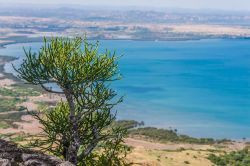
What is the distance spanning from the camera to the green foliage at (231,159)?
62812 mm

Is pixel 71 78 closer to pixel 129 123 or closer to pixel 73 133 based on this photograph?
pixel 73 133

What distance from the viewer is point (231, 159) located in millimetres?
66625

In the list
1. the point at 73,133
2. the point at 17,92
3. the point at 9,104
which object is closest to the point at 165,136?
the point at 9,104

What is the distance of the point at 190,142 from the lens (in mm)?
94562

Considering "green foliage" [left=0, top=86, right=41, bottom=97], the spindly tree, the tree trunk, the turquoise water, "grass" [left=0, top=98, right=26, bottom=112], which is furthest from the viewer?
"green foliage" [left=0, top=86, right=41, bottom=97]

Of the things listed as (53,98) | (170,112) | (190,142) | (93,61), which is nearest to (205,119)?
(170,112)

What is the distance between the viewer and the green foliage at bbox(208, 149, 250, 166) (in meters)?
62.8

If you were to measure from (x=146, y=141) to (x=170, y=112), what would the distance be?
48.6 metres

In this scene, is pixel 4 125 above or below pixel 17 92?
below

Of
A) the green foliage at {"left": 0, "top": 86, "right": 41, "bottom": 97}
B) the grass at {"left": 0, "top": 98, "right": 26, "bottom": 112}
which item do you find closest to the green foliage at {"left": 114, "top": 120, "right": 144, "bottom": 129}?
the grass at {"left": 0, "top": 98, "right": 26, "bottom": 112}

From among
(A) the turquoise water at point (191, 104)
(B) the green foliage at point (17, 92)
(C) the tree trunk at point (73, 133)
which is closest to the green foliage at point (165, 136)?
(A) the turquoise water at point (191, 104)

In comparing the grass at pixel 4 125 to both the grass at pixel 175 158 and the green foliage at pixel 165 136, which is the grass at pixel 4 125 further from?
the grass at pixel 175 158

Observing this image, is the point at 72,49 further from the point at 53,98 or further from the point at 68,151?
the point at 53,98

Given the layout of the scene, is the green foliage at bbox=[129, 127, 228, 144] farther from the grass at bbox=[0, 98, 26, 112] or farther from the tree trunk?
the tree trunk
